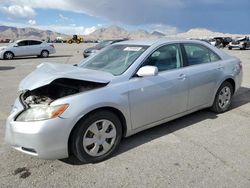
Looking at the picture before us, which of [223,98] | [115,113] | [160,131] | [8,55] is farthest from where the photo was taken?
[8,55]

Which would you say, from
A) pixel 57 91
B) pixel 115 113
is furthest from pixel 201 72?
pixel 57 91

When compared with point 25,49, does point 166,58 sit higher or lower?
higher

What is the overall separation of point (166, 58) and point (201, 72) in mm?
796

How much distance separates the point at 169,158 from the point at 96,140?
1007 mm

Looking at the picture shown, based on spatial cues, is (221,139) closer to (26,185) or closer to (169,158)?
(169,158)

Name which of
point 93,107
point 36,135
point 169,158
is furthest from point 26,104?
point 169,158

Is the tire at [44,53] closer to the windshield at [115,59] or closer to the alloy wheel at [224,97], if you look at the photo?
the windshield at [115,59]

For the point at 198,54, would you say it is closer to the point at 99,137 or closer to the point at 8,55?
the point at 99,137

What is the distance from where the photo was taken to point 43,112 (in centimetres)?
308

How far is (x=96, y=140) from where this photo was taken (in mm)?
3426

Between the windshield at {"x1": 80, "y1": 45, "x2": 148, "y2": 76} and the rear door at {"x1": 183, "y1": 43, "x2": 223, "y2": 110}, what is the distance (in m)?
0.99

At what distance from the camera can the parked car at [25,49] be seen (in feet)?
60.3

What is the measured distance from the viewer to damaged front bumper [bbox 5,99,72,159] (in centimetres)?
301

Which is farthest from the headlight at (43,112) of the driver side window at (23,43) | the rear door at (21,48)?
the driver side window at (23,43)
